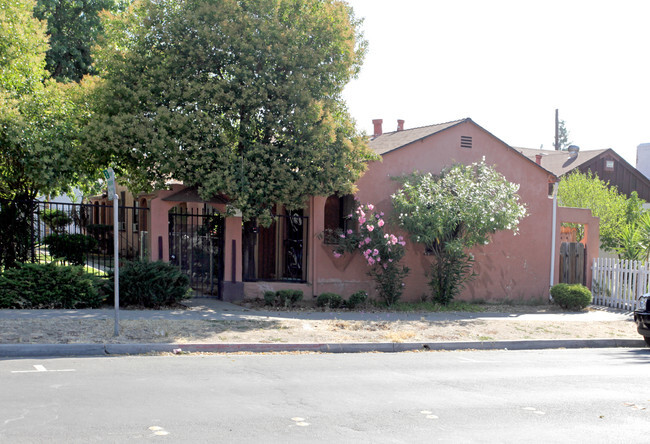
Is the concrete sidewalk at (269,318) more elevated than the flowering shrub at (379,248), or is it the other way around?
the flowering shrub at (379,248)

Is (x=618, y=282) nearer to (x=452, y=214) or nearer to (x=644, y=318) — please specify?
(x=452, y=214)

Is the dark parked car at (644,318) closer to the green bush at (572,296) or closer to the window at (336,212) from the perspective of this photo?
the green bush at (572,296)

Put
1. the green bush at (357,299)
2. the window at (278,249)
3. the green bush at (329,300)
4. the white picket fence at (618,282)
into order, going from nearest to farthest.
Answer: the green bush at (329,300) → the green bush at (357,299) → the window at (278,249) → the white picket fence at (618,282)

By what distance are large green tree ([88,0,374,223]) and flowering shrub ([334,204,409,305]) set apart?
1.59 meters

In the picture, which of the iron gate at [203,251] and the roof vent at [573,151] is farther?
the roof vent at [573,151]

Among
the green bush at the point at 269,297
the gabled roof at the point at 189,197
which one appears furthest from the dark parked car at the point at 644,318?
the gabled roof at the point at 189,197

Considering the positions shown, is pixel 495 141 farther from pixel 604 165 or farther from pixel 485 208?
pixel 604 165

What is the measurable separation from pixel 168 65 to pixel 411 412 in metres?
10.8

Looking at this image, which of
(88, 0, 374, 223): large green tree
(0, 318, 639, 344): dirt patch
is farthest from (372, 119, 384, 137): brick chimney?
(0, 318, 639, 344): dirt patch

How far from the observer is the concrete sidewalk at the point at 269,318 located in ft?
31.2

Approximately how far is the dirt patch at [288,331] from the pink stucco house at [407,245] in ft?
11.2

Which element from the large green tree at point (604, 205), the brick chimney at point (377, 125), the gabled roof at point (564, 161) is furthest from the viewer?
the gabled roof at point (564, 161)

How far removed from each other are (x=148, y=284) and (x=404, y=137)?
30.8 feet

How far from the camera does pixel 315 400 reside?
6.99 meters
